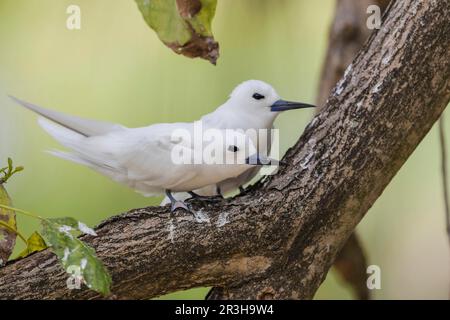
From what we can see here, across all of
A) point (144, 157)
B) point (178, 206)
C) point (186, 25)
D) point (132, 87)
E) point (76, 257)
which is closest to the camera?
point (76, 257)

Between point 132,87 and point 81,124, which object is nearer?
point 81,124

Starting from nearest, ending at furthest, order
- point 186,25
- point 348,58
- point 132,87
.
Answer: point 186,25 < point 348,58 < point 132,87

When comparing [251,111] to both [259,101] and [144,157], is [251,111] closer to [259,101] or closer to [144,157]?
[259,101]

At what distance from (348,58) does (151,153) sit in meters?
1.39

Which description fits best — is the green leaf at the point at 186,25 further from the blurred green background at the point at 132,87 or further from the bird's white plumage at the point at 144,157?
the blurred green background at the point at 132,87

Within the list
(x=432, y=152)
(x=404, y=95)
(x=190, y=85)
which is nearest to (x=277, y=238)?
(x=404, y=95)

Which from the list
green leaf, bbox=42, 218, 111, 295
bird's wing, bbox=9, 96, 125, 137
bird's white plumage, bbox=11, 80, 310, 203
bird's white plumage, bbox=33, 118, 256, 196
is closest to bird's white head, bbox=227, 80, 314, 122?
bird's white plumage, bbox=11, 80, 310, 203

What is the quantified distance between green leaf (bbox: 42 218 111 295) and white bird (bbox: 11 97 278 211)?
538 mm

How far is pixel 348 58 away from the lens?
11.8 feet

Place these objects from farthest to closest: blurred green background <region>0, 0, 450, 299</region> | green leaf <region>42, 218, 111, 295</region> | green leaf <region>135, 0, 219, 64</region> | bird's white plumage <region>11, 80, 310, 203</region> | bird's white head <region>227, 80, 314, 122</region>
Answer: blurred green background <region>0, 0, 450, 299</region>, bird's white head <region>227, 80, 314, 122</region>, bird's white plumage <region>11, 80, 310, 203</region>, green leaf <region>135, 0, 219, 64</region>, green leaf <region>42, 218, 111, 295</region>

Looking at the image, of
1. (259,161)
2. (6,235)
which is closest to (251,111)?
(259,161)

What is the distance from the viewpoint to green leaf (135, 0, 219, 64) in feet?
6.97

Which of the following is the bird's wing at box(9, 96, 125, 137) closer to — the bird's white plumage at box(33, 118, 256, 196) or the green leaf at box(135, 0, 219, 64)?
the bird's white plumage at box(33, 118, 256, 196)

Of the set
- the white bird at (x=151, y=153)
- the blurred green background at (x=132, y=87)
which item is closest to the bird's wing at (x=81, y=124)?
the white bird at (x=151, y=153)
